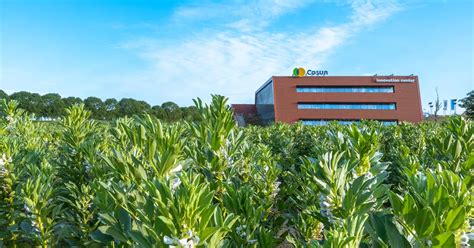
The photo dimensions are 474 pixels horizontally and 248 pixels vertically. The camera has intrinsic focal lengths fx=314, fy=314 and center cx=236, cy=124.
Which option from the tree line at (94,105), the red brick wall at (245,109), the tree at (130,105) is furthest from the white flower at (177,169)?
the tree at (130,105)

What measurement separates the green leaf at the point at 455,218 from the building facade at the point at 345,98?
5584cm

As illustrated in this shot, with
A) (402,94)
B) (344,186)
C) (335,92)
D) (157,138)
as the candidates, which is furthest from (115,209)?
(402,94)

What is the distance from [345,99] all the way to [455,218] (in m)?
60.6

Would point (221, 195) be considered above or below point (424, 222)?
below

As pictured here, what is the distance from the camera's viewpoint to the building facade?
188ft

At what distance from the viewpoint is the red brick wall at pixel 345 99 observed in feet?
187

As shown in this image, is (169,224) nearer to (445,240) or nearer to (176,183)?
(176,183)

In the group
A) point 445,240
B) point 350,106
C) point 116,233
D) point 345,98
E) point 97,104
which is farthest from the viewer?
point 97,104

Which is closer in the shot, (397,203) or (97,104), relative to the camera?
(397,203)

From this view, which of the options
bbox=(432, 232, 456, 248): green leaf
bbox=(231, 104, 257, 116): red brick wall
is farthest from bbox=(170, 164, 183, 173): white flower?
bbox=(231, 104, 257, 116): red brick wall

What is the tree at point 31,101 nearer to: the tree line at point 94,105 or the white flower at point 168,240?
the tree line at point 94,105

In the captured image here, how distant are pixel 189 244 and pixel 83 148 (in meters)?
2.92

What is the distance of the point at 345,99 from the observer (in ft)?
191

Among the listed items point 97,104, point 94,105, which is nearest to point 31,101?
point 94,105
